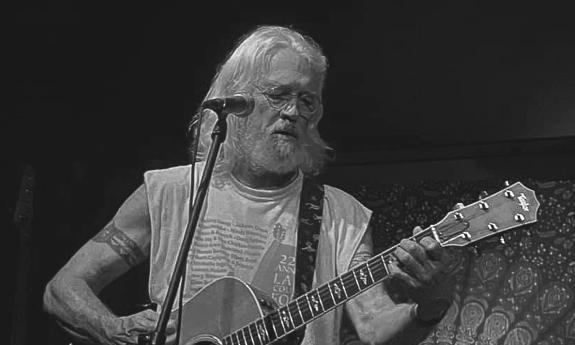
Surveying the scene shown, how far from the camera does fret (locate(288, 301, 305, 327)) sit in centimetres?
292

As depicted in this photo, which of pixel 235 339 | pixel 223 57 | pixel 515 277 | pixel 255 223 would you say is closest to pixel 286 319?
pixel 235 339

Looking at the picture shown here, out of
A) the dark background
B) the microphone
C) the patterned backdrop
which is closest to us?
the microphone

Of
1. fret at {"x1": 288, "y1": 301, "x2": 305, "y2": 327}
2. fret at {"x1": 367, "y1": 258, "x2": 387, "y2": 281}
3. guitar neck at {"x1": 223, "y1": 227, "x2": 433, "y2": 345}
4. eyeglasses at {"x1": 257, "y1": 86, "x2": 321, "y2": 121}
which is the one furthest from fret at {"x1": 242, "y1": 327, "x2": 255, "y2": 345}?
eyeglasses at {"x1": 257, "y1": 86, "x2": 321, "y2": 121}

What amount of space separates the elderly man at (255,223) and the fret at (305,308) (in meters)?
0.11

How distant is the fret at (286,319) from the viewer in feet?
9.58

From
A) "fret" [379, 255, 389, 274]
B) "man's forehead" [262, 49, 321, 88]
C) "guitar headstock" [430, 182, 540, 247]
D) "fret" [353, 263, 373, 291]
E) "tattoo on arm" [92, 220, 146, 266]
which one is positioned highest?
"man's forehead" [262, 49, 321, 88]

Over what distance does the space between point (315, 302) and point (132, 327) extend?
453mm

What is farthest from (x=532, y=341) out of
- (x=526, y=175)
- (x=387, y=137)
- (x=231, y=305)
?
(x=231, y=305)

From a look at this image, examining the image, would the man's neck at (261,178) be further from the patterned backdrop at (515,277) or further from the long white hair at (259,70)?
the patterned backdrop at (515,277)

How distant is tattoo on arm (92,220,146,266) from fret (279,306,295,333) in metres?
0.50

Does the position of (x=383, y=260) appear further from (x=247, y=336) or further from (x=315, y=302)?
(x=247, y=336)

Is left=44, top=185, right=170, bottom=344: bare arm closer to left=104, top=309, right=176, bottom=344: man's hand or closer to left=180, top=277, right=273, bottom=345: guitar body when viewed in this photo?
left=104, top=309, right=176, bottom=344: man's hand

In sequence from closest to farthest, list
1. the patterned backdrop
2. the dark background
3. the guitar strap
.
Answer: the guitar strap < the patterned backdrop < the dark background

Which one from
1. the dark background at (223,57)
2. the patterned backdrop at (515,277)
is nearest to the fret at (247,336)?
the patterned backdrop at (515,277)
